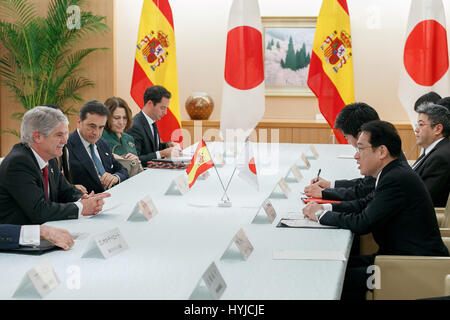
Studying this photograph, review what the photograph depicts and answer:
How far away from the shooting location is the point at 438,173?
4328 millimetres

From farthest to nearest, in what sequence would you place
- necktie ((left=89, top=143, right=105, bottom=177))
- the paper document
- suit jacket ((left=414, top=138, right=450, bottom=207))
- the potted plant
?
the potted plant
necktie ((left=89, top=143, right=105, bottom=177))
suit jacket ((left=414, top=138, right=450, bottom=207))
the paper document

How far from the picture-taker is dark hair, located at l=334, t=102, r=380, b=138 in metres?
3.93

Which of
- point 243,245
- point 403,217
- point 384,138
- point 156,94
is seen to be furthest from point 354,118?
point 156,94

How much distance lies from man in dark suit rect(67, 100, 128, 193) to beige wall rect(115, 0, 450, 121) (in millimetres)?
4659

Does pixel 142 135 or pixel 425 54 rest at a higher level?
pixel 425 54

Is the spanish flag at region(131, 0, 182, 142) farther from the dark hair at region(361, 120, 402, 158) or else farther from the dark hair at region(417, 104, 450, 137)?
the dark hair at region(361, 120, 402, 158)

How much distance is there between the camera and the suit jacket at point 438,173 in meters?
4.32

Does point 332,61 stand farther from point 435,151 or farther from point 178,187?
point 178,187

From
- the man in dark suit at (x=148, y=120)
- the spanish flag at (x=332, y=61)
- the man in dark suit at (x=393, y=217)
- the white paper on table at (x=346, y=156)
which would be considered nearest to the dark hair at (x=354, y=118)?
the man in dark suit at (x=393, y=217)

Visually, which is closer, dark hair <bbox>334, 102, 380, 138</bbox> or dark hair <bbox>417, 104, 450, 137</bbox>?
dark hair <bbox>334, 102, 380, 138</bbox>

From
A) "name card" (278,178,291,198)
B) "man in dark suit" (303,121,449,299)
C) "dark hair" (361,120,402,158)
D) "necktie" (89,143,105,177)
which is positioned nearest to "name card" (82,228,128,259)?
"man in dark suit" (303,121,449,299)

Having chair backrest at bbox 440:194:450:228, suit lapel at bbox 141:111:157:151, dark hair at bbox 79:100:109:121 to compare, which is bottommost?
chair backrest at bbox 440:194:450:228

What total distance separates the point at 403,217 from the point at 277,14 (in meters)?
6.42
